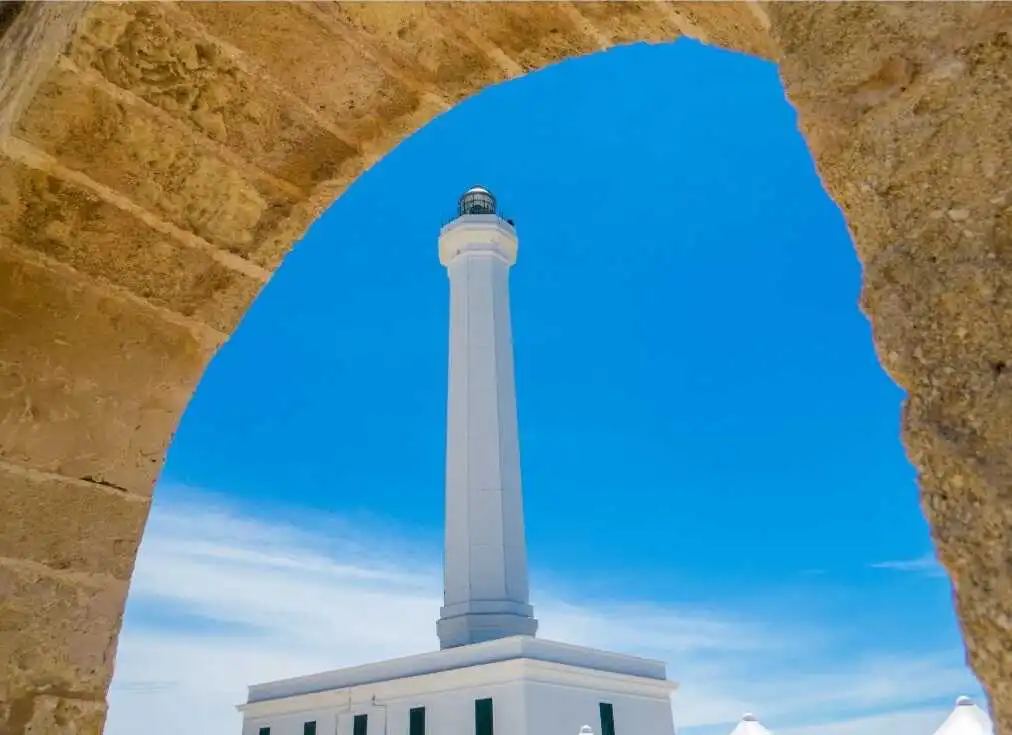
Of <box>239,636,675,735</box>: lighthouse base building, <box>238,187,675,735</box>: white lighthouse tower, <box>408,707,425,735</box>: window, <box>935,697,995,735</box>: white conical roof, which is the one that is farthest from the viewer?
<box>408,707,425,735</box>: window

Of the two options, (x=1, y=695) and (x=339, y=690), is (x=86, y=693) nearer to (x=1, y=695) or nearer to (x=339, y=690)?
(x=1, y=695)

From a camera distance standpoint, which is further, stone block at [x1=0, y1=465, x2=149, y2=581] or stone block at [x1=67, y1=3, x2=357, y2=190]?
stone block at [x1=0, y1=465, x2=149, y2=581]

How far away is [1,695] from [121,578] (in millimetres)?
341

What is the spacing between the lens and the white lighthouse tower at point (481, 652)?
46.7ft

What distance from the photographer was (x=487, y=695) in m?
14.2

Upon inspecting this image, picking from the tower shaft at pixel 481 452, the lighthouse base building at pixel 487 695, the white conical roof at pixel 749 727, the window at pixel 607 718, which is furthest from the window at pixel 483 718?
the white conical roof at pixel 749 727

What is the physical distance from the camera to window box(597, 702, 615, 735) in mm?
15064

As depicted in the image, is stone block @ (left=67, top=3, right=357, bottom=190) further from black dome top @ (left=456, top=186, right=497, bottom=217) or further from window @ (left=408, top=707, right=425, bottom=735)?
black dome top @ (left=456, top=186, right=497, bottom=217)

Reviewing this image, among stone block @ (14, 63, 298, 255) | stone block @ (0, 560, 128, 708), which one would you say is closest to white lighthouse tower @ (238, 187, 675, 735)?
stone block @ (0, 560, 128, 708)

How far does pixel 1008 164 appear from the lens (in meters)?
0.76

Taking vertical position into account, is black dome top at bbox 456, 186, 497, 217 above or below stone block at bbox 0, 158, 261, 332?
above

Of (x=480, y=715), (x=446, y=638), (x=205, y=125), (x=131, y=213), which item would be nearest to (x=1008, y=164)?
(x=205, y=125)

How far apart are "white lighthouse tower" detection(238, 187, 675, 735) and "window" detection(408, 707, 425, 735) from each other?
0.06ft

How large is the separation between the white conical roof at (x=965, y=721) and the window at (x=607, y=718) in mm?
9130
